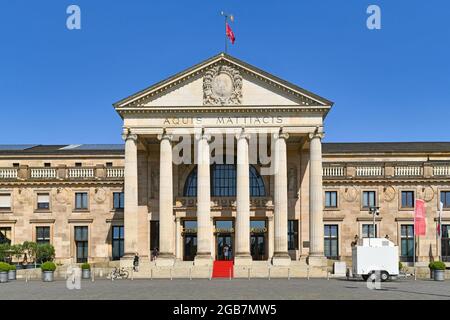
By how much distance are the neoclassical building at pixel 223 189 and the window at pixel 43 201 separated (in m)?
0.11

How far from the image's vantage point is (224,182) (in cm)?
7375

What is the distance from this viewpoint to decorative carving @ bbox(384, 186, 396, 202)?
74.8 metres

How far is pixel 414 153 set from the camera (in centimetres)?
8325

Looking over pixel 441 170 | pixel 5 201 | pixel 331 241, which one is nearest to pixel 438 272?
pixel 331 241

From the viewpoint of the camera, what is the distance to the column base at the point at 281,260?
210ft

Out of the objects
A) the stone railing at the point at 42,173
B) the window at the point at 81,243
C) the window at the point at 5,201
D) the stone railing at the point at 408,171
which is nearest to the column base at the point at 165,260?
the window at the point at 81,243

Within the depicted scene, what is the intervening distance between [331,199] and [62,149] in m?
36.1

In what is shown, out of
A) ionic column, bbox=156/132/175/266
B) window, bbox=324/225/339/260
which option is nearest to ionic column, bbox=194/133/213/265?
ionic column, bbox=156/132/175/266

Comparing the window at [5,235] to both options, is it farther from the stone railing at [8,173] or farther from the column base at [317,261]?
the column base at [317,261]

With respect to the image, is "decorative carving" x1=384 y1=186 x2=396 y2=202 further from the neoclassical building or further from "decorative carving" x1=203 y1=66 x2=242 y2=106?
"decorative carving" x1=203 y1=66 x2=242 y2=106

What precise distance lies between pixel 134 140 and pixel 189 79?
303 inches

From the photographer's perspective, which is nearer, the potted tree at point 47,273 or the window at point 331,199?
the potted tree at point 47,273
